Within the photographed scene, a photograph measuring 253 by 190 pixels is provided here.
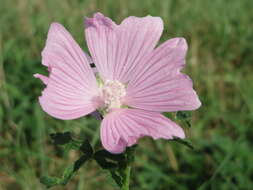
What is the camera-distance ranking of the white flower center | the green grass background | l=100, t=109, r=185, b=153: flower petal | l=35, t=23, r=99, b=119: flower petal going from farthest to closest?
1. the green grass background
2. the white flower center
3. l=35, t=23, r=99, b=119: flower petal
4. l=100, t=109, r=185, b=153: flower petal

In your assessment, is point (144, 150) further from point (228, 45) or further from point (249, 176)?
point (228, 45)

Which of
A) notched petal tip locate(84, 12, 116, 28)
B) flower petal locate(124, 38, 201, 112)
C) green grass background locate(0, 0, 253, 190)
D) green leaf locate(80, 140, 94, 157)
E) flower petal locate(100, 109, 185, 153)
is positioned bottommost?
green grass background locate(0, 0, 253, 190)

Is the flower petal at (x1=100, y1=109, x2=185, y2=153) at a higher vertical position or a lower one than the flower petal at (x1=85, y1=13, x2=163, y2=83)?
lower

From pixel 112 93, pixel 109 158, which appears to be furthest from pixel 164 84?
pixel 109 158

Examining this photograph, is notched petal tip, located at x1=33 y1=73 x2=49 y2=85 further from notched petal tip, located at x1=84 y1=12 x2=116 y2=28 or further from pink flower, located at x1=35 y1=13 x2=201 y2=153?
notched petal tip, located at x1=84 y1=12 x2=116 y2=28

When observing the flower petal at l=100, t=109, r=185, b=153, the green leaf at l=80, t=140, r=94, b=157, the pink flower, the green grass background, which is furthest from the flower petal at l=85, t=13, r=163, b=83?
the green grass background

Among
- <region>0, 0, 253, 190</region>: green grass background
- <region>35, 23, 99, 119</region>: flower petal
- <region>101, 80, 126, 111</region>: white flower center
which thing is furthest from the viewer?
<region>0, 0, 253, 190</region>: green grass background

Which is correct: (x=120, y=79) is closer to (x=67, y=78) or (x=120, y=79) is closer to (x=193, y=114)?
(x=67, y=78)
